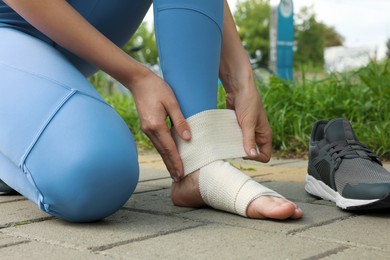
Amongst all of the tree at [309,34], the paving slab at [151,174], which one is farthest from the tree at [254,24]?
the paving slab at [151,174]

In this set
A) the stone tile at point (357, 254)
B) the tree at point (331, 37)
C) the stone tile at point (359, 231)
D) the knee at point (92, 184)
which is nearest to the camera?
the stone tile at point (357, 254)

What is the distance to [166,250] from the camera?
3.41 feet

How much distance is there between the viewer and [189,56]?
1.42 m

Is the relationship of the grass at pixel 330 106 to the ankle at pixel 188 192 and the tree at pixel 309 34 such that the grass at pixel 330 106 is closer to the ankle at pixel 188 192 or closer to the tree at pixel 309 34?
the ankle at pixel 188 192

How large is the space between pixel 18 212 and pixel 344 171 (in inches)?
31.7

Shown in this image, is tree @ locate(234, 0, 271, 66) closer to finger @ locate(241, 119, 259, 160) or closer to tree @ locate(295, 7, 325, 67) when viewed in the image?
tree @ locate(295, 7, 325, 67)

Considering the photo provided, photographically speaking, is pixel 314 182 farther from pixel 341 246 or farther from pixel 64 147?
pixel 64 147

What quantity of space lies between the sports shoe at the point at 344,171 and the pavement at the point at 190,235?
0.04m

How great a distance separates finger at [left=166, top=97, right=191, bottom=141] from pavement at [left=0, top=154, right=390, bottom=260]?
0.62 feet

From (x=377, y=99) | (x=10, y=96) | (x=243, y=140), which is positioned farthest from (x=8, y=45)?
(x=377, y=99)

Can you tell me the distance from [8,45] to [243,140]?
2.01ft

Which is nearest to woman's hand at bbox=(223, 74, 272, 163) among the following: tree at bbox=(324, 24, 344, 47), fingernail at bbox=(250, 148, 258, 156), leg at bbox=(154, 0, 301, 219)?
fingernail at bbox=(250, 148, 258, 156)

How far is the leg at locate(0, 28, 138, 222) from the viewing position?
4.00 ft

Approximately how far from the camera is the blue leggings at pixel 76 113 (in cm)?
123
